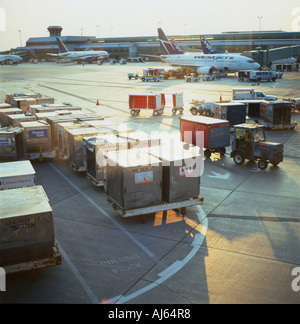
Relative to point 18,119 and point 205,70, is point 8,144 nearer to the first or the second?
→ point 18,119

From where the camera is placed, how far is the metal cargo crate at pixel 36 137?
23188 mm

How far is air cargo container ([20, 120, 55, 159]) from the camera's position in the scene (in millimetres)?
23203

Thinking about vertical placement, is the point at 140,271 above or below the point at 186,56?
below

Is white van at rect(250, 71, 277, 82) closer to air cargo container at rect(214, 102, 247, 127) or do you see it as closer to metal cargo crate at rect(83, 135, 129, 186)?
air cargo container at rect(214, 102, 247, 127)

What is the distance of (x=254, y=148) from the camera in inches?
869

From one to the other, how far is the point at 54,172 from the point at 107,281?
1214 cm

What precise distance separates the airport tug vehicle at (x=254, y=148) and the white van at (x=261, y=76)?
52.3 meters

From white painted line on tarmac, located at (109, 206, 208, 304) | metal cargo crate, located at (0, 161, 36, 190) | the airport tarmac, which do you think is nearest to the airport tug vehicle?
the airport tarmac

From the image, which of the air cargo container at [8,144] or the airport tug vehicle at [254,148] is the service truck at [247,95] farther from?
the air cargo container at [8,144]

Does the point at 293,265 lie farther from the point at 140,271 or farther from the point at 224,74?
the point at 224,74

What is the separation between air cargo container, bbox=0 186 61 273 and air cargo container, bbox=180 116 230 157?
48.0 feet
